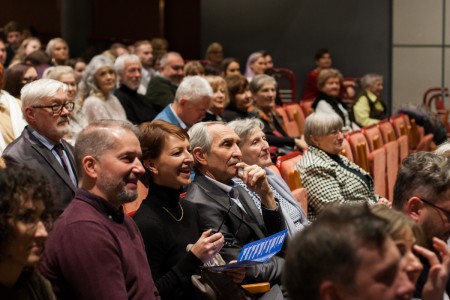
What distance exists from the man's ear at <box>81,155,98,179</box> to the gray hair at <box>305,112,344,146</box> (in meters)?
2.39

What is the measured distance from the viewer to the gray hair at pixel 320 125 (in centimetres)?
483

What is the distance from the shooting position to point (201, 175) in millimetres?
3496

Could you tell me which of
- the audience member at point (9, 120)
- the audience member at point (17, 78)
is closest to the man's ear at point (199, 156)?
the audience member at point (9, 120)

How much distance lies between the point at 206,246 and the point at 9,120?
1.90m

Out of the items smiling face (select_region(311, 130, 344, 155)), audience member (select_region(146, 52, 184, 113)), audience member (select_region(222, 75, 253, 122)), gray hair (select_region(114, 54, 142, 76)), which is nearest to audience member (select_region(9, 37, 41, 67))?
audience member (select_region(146, 52, 184, 113))

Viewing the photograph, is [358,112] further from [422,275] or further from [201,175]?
[422,275]

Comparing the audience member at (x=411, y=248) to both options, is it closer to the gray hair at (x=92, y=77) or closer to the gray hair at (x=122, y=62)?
the gray hair at (x=92, y=77)

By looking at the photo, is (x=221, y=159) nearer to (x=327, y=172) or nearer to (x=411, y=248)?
(x=327, y=172)

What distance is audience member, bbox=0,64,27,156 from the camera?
14.1ft

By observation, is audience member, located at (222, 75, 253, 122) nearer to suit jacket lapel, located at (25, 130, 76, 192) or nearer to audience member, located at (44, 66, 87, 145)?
audience member, located at (44, 66, 87, 145)

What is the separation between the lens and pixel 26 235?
203 cm

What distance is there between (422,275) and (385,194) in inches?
146

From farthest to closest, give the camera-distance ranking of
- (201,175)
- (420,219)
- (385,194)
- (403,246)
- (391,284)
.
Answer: (385,194), (201,175), (420,219), (403,246), (391,284)

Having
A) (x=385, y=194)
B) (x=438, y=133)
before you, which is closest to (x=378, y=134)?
(x=385, y=194)
